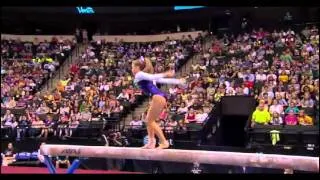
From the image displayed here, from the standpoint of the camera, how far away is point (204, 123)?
12.6m

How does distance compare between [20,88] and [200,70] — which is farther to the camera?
[20,88]

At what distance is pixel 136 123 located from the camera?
1365cm

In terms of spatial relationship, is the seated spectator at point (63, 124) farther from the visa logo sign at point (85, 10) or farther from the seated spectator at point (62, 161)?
the visa logo sign at point (85, 10)

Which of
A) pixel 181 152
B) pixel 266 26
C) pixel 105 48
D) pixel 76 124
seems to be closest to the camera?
pixel 181 152

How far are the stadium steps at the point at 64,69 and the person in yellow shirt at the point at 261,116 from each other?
8529 millimetres

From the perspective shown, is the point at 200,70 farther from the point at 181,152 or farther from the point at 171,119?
the point at 181,152

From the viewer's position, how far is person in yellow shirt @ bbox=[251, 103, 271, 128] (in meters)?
11.9

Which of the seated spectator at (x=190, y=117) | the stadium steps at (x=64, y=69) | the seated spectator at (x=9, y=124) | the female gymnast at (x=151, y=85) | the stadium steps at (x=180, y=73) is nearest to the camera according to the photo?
Result: the female gymnast at (x=151, y=85)

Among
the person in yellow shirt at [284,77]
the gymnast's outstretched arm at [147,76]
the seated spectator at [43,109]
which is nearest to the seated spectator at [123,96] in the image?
the seated spectator at [43,109]

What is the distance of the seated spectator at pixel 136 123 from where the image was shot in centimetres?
1317

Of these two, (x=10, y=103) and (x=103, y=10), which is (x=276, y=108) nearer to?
(x=10, y=103)

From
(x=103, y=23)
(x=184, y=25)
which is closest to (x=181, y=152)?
(x=184, y=25)

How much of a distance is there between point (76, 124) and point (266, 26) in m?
8.46

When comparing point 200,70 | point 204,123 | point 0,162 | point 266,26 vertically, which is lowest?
point 0,162
